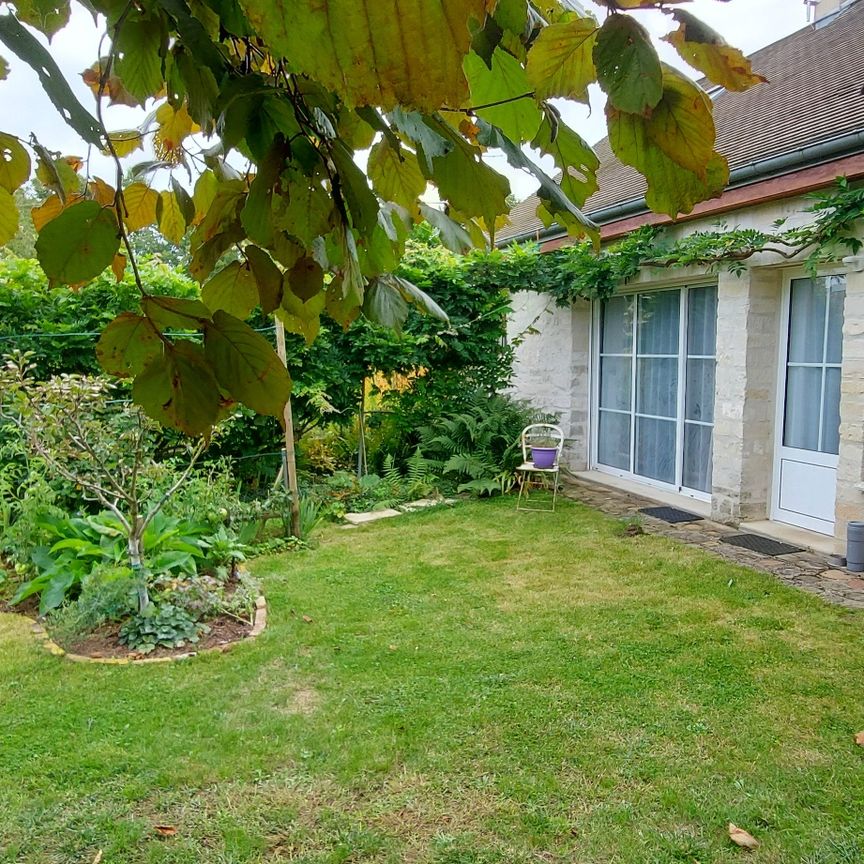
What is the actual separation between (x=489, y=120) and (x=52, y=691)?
3278 mm

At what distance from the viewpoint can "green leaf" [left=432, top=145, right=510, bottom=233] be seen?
738 mm

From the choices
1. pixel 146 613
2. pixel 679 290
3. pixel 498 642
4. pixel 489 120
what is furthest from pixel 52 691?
pixel 679 290

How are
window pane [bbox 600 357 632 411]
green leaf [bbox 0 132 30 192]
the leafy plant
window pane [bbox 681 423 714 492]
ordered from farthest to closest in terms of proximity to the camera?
window pane [bbox 600 357 632 411] < window pane [bbox 681 423 714 492] < the leafy plant < green leaf [bbox 0 132 30 192]

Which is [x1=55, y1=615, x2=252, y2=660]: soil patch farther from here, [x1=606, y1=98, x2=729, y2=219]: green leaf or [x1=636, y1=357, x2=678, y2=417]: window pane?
[x1=636, y1=357, x2=678, y2=417]: window pane

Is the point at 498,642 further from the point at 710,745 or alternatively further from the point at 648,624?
the point at 710,745

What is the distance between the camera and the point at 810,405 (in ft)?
17.9

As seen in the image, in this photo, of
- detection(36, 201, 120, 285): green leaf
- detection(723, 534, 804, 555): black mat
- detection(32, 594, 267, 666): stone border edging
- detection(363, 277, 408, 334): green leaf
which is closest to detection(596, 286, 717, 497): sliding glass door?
detection(723, 534, 804, 555): black mat

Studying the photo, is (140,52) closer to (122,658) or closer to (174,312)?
(174,312)

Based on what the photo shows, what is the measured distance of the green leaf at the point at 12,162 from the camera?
86 centimetres

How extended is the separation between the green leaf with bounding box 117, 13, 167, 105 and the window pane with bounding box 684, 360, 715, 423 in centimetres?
626

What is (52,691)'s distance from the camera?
307cm

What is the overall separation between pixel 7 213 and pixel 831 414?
18.6 feet

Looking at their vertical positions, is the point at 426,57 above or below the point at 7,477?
above

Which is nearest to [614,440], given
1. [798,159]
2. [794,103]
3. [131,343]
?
[798,159]
